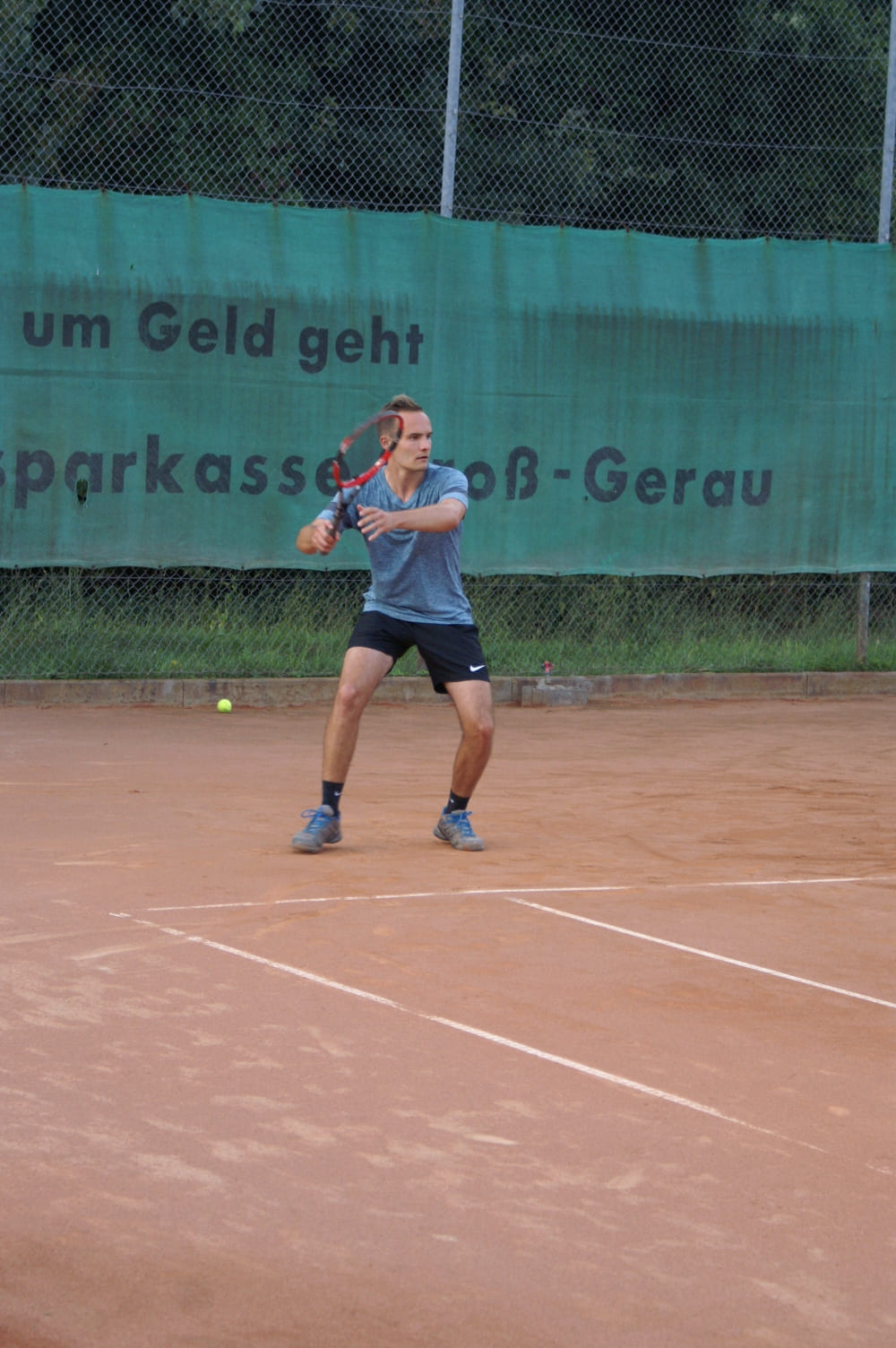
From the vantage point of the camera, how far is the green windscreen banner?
10.4 metres

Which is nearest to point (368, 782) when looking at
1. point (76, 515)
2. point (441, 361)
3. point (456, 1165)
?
point (76, 515)

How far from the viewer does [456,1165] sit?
3555 millimetres

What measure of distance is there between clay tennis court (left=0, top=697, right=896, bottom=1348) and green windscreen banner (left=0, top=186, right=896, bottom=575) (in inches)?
132

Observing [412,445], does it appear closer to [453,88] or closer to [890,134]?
[453,88]

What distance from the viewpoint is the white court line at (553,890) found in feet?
18.4

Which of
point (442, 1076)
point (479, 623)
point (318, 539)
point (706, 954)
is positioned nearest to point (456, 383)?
point (479, 623)

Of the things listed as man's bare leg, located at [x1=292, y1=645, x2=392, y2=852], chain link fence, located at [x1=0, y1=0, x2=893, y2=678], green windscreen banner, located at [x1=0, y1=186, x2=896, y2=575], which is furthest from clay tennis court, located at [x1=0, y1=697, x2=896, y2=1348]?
chain link fence, located at [x1=0, y1=0, x2=893, y2=678]

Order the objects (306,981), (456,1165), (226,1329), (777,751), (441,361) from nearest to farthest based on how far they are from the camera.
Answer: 1. (226,1329)
2. (456,1165)
3. (306,981)
4. (777,751)
5. (441,361)

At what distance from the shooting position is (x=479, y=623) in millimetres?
11703

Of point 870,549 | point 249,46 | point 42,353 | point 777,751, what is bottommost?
point 777,751

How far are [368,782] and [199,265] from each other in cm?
389

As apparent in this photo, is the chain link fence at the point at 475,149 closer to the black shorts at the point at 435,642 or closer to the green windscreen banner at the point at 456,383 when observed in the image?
the green windscreen banner at the point at 456,383

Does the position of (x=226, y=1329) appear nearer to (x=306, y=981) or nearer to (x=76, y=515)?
(x=306, y=981)

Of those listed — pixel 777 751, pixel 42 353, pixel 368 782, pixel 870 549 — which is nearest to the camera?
pixel 368 782
